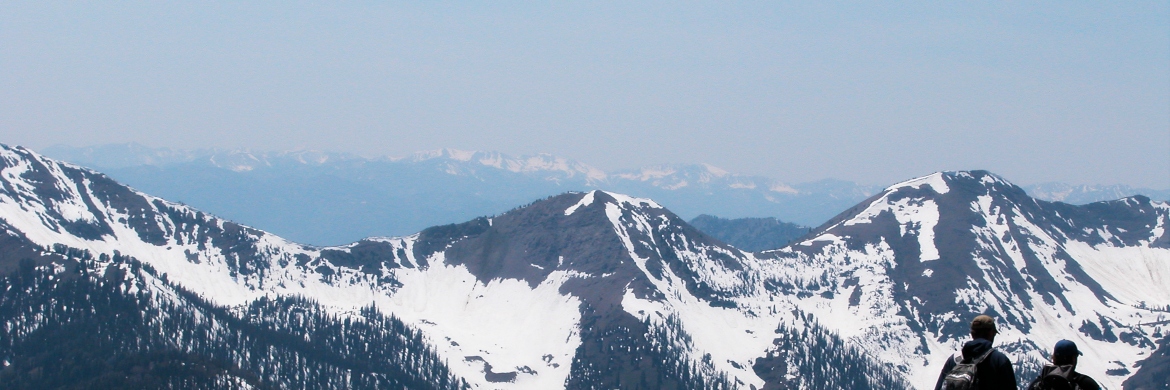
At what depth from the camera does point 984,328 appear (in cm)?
2739

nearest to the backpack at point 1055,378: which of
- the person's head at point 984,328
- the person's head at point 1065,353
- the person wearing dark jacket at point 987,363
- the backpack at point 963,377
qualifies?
the person's head at point 1065,353

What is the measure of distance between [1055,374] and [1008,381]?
1085mm

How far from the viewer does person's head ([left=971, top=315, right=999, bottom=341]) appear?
26984 millimetres

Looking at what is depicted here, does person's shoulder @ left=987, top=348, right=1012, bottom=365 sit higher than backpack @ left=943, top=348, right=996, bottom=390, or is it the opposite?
person's shoulder @ left=987, top=348, right=1012, bottom=365

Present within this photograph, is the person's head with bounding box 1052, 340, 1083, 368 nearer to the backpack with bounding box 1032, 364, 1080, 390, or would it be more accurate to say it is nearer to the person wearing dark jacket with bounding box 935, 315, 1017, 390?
the backpack with bounding box 1032, 364, 1080, 390

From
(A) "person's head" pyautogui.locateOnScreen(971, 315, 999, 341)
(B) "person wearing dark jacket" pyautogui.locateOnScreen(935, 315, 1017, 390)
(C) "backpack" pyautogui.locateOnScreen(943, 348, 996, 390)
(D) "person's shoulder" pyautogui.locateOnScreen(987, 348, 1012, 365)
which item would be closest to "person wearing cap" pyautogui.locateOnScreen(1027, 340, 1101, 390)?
(B) "person wearing dark jacket" pyautogui.locateOnScreen(935, 315, 1017, 390)

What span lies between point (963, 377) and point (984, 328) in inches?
59.1

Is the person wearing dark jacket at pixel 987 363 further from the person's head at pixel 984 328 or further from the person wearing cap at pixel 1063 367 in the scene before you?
A: the person wearing cap at pixel 1063 367

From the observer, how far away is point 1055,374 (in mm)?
26469

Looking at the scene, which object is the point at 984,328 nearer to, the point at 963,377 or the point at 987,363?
the point at 987,363

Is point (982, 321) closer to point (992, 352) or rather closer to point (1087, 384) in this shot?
point (992, 352)

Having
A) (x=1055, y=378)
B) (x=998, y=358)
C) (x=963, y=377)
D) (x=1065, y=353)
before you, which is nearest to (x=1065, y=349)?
(x=1065, y=353)

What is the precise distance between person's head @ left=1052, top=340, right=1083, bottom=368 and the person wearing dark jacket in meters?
1.04

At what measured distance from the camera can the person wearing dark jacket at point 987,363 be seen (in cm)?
2642
